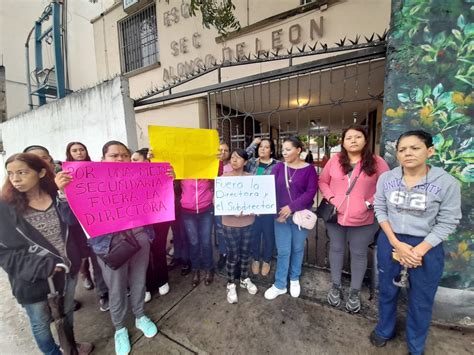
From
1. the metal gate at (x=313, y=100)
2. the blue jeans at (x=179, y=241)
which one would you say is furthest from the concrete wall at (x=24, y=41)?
the blue jeans at (x=179, y=241)

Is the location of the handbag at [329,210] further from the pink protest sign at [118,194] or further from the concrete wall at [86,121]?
→ the concrete wall at [86,121]

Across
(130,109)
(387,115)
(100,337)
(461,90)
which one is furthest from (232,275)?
(130,109)

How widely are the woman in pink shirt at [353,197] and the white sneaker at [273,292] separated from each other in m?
0.51

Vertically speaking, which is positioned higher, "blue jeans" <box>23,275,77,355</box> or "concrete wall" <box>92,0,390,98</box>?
"concrete wall" <box>92,0,390,98</box>

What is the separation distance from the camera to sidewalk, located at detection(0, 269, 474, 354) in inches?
75.2

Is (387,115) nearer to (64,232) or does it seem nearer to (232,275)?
(232,275)

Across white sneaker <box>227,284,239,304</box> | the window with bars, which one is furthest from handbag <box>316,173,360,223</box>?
the window with bars

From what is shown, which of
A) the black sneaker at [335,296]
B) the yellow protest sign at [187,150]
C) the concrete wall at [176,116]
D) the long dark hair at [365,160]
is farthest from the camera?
the concrete wall at [176,116]

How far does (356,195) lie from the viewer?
204 cm

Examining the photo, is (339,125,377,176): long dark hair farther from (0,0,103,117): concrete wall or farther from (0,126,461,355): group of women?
(0,0,103,117): concrete wall

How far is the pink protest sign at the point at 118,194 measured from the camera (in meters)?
1.65

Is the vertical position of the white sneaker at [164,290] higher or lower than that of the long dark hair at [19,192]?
lower

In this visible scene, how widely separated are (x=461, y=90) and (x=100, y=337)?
3.78 metres

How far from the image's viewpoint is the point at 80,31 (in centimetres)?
1137
